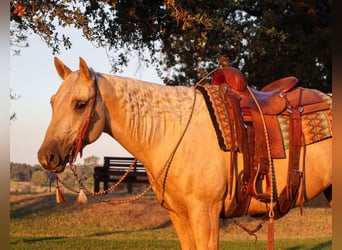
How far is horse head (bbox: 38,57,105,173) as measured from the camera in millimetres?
4105

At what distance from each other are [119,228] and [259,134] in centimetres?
906

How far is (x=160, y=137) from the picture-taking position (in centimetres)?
446

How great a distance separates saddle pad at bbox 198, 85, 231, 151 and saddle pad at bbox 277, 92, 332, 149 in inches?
22.6

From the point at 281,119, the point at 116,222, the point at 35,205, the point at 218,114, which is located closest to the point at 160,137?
the point at 218,114

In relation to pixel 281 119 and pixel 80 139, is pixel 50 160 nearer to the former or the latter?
pixel 80 139

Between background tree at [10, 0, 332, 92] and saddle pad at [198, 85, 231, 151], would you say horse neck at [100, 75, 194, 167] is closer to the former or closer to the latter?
saddle pad at [198, 85, 231, 151]

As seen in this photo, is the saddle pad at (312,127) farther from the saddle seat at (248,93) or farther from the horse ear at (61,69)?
the horse ear at (61,69)

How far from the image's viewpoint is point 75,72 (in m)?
4.27

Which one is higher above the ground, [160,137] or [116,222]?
[160,137]

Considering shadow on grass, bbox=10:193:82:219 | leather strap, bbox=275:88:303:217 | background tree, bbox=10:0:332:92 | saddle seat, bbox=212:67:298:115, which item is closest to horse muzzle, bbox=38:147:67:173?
saddle seat, bbox=212:67:298:115

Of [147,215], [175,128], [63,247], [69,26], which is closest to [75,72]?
[175,128]

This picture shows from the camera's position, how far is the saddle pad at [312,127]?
4855 mm

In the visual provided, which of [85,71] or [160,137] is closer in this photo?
[85,71]

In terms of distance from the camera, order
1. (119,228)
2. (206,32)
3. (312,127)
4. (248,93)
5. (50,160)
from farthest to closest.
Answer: (119,228) < (206,32) < (312,127) < (248,93) < (50,160)
